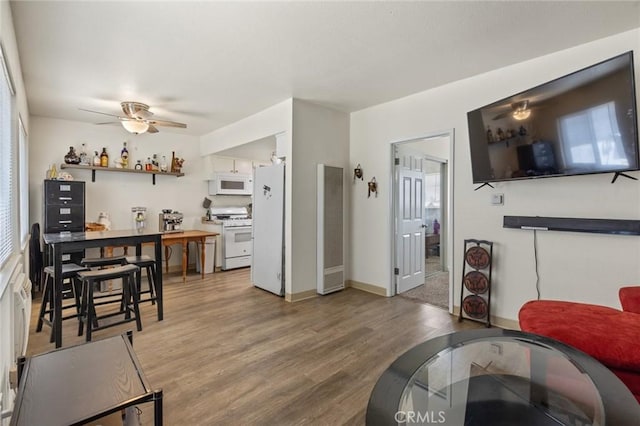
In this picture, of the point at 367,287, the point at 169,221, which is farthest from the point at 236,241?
the point at 367,287

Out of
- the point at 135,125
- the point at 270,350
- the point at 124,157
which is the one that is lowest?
the point at 270,350

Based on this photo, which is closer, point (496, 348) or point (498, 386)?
point (498, 386)

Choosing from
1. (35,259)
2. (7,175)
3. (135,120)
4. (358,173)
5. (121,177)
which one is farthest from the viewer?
(121,177)

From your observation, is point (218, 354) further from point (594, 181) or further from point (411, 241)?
point (594, 181)

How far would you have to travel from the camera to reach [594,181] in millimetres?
2500

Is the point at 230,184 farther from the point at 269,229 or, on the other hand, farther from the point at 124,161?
the point at 269,229

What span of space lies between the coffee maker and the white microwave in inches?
33.0

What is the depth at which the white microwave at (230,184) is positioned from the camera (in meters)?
5.84

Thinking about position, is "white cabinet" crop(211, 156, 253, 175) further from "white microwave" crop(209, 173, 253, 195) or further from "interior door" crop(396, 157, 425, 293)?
"interior door" crop(396, 157, 425, 293)

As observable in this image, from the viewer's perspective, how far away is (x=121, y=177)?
16.9 feet

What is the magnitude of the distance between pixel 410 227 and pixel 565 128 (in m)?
2.26

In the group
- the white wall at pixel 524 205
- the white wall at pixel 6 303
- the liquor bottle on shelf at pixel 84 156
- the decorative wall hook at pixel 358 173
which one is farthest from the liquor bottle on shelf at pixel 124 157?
the white wall at pixel 524 205

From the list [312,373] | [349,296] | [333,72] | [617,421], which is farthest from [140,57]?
[617,421]

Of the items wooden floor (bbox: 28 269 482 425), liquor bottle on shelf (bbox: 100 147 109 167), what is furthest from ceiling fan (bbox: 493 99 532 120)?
liquor bottle on shelf (bbox: 100 147 109 167)
